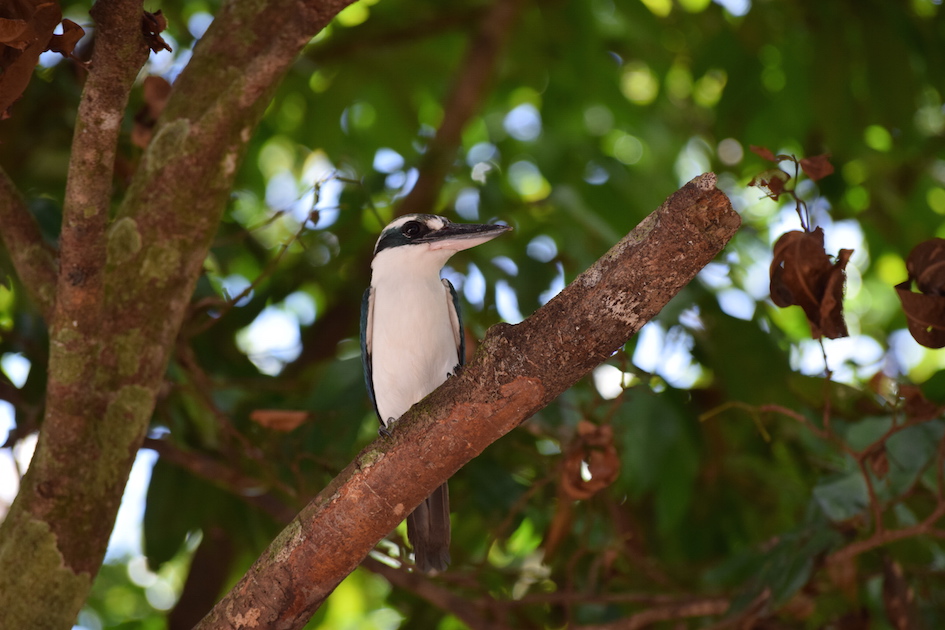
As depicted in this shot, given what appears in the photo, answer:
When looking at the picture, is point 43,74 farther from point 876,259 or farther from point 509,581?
point 876,259

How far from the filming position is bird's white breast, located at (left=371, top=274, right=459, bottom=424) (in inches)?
145

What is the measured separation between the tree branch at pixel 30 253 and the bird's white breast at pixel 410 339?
1.33 m

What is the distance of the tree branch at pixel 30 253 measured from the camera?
2.76 m

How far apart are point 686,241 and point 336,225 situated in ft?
9.95

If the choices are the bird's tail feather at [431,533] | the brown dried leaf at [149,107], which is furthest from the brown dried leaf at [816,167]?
the brown dried leaf at [149,107]

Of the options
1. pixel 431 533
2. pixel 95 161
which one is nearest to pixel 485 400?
pixel 95 161

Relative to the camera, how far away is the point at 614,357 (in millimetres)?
3471

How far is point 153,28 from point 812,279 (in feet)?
5.90

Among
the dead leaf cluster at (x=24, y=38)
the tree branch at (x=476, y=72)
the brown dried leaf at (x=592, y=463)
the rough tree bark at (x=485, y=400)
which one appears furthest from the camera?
the tree branch at (x=476, y=72)

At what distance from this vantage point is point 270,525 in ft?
15.0

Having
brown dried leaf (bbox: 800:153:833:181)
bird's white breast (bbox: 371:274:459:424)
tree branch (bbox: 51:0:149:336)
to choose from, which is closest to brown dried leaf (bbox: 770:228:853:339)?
brown dried leaf (bbox: 800:153:833:181)

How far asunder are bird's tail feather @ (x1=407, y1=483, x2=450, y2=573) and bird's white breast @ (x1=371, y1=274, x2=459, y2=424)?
1.63 feet

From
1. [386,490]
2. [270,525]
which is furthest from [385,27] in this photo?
[386,490]

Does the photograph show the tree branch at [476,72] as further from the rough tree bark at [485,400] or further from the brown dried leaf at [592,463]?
the rough tree bark at [485,400]
